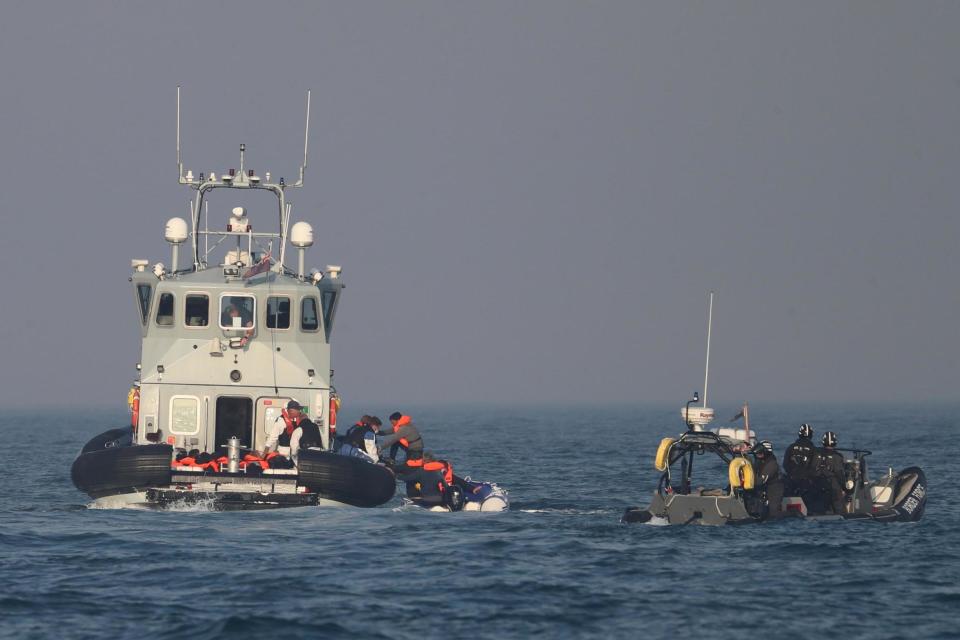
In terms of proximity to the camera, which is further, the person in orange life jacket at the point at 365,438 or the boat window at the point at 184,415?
the person in orange life jacket at the point at 365,438

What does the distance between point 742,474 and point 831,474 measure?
2354 millimetres

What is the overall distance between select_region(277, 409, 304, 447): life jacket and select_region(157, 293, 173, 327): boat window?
3.17m

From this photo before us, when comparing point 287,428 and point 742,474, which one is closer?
point 742,474

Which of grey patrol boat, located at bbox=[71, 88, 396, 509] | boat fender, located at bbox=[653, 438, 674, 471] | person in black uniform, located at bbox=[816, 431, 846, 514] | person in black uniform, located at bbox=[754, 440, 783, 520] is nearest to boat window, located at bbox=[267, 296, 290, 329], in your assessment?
grey patrol boat, located at bbox=[71, 88, 396, 509]

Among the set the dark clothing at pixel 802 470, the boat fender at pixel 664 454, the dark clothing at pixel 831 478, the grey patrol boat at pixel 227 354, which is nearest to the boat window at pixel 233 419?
the grey patrol boat at pixel 227 354

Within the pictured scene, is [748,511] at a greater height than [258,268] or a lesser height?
lesser

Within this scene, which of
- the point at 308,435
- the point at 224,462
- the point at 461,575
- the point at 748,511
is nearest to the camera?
the point at 461,575

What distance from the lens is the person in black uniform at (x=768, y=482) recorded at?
24.0 meters

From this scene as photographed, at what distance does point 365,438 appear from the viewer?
92.2 ft

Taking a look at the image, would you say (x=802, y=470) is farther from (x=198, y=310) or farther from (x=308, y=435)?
(x=198, y=310)

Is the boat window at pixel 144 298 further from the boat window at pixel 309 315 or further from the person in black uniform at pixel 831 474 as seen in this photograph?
the person in black uniform at pixel 831 474

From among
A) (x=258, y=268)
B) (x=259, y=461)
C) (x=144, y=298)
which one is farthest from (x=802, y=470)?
(x=144, y=298)

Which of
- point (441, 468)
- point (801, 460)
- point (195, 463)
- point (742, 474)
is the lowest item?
point (441, 468)

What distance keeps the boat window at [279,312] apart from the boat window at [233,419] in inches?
65.0
